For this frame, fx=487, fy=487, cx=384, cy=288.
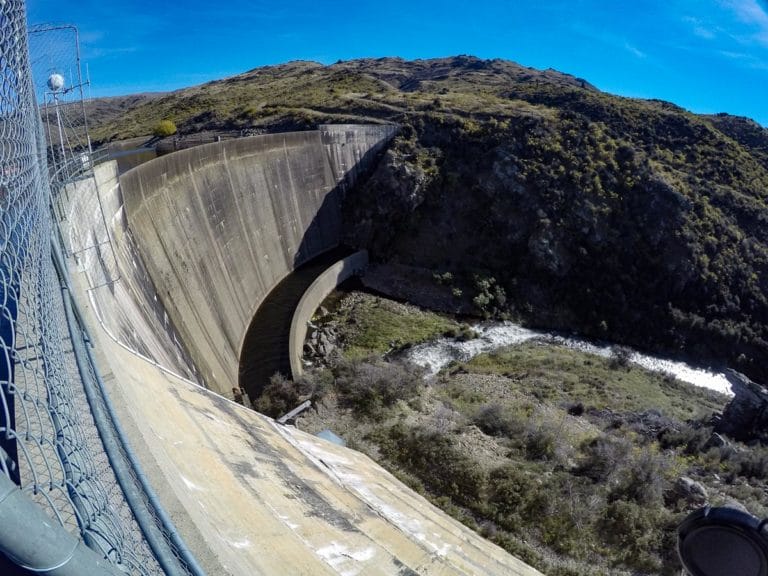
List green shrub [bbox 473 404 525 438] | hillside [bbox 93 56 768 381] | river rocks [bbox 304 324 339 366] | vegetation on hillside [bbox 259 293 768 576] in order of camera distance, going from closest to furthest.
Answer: vegetation on hillside [bbox 259 293 768 576] < green shrub [bbox 473 404 525 438] < river rocks [bbox 304 324 339 366] < hillside [bbox 93 56 768 381]

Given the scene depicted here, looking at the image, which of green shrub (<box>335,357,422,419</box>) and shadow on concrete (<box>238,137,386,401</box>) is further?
shadow on concrete (<box>238,137,386,401</box>)

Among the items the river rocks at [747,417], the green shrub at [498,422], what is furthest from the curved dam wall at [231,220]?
the river rocks at [747,417]

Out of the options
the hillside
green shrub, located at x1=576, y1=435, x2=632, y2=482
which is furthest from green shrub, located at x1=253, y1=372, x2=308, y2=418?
the hillside

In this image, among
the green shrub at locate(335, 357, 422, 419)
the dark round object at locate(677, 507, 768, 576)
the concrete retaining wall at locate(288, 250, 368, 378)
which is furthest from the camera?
the concrete retaining wall at locate(288, 250, 368, 378)

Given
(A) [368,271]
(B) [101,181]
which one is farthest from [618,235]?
(B) [101,181]

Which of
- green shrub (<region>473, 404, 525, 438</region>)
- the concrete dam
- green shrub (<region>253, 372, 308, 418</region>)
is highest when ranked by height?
the concrete dam

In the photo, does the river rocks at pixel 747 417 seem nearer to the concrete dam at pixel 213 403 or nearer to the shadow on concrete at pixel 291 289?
the concrete dam at pixel 213 403

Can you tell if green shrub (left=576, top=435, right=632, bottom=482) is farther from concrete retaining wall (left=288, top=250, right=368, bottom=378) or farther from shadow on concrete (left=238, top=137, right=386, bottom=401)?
shadow on concrete (left=238, top=137, right=386, bottom=401)

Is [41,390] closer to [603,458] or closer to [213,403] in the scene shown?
[213,403]

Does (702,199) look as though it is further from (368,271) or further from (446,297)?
(368,271)
